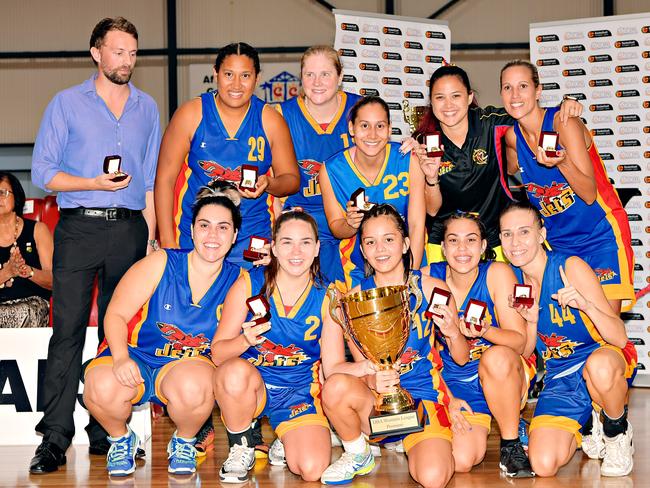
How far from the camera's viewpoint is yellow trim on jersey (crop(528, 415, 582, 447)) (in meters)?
3.60

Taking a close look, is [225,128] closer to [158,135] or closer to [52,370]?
[158,135]

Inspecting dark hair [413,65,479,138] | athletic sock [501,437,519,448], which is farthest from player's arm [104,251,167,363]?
athletic sock [501,437,519,448]

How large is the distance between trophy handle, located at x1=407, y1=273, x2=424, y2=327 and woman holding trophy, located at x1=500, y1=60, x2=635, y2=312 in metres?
0.85

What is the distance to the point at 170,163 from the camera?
4137 millimetres

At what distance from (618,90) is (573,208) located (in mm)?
3357

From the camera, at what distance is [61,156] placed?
12.9ft

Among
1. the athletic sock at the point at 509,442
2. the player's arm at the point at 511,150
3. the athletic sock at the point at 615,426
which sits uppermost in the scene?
the player's arm at the point at 511,150

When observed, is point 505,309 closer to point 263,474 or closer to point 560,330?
point 560,330

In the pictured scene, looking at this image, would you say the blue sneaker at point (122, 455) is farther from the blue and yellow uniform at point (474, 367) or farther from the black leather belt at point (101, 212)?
the blue and yellow uniform at point (474, 367)

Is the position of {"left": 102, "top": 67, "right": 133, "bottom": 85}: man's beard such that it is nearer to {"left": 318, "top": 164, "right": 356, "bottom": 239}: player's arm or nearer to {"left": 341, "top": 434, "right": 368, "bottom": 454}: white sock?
{"left": 318, "top": 164, "right": 356, "bottom": 239}: player's arm

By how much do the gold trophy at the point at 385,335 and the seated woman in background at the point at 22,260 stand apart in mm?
2301

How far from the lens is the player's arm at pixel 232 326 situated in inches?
138

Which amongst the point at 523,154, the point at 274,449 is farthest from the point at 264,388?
the point at 523,154

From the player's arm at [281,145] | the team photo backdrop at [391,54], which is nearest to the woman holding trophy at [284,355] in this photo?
the player's arm at [281,145]
